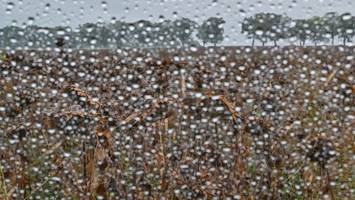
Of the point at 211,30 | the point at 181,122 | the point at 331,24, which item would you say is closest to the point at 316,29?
the point at 331,24

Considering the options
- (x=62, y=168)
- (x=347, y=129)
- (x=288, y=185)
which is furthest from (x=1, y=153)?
(x=347, y=129)

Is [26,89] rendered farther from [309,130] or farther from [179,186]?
[309,130]

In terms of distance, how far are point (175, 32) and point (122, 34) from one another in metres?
0.12

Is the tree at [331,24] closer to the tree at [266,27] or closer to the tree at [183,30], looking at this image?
the tree at [266,27]

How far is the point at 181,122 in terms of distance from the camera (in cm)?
148

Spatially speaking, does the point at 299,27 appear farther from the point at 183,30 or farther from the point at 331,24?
the point at 183,30

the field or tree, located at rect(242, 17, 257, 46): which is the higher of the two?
tree, located at rect(242, 17, 257, 46)

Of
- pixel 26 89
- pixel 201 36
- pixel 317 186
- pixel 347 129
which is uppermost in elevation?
pixel 201 36

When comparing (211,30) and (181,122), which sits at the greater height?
(211,30)

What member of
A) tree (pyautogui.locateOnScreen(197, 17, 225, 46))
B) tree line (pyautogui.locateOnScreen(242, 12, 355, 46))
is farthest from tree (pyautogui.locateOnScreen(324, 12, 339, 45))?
tree (pyautogui.locateOnScreen(197, 17, 225, 46))

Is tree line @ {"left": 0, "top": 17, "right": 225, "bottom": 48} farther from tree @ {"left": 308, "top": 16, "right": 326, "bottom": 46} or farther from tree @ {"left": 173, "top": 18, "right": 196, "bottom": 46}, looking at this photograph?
tree @ {"left": 308, "top": 16, "right": 326, "bottom": 46}

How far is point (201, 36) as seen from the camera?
1406mm

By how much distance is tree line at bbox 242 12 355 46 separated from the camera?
140cm

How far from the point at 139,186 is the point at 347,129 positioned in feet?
1.79
